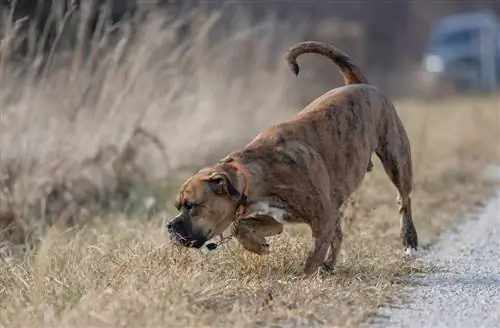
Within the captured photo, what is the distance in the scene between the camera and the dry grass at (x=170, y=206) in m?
5.80

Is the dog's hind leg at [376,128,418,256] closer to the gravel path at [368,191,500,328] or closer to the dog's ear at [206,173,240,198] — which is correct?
the gravel path at [368,191,500,328]

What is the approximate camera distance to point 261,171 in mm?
6812

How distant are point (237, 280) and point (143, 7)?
4.91m

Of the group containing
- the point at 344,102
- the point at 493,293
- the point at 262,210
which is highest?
the point at 344,102

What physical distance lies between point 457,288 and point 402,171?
1.48 metres

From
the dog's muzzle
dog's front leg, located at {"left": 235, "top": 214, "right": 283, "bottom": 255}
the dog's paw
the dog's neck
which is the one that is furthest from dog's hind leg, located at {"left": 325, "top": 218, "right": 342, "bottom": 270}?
the dog's muzzle

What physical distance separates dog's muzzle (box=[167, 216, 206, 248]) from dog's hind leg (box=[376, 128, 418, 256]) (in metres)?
1.99

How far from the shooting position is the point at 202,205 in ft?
21.5

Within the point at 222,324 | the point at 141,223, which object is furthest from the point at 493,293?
the point at 141,223

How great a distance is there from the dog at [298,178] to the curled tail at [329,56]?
0.08 m

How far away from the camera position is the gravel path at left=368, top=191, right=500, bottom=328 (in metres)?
5.93

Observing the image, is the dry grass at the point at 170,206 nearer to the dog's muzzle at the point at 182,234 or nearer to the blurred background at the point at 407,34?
the dog's muzzle at the point at 182,234

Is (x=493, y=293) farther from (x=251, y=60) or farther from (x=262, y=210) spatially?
(x=251, y=60)

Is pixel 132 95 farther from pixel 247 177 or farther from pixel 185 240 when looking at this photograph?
pixel 185 240
